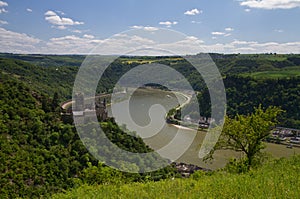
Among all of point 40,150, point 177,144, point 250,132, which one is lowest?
point 177,144

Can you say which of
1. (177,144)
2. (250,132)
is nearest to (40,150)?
(250,132)

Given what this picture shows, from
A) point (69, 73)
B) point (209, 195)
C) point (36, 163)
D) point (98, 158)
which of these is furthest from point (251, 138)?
point (69, 73)

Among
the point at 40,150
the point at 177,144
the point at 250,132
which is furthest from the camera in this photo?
the point at 177,144

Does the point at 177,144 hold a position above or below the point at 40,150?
below

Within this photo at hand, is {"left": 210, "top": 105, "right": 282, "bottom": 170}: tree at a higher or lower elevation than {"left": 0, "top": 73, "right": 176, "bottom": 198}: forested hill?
higher

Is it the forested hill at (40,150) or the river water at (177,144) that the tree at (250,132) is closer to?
the forested hill at (40,150)

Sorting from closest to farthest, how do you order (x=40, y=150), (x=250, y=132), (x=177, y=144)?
1. (x=250, y=132)
2. (x=40, y=150)
3. (x=177, y=144)

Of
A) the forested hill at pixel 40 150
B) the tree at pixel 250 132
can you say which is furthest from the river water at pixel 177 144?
the tree at pixel 250 132

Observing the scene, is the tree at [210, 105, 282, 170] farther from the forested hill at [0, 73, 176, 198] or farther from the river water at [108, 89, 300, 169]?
the river water at [108, 89, 300, 169]

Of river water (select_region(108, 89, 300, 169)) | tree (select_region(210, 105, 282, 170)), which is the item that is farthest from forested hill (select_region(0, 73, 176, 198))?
tree (select_region(210, 105, 282, 170))

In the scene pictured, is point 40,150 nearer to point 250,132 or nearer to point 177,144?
point 250,132

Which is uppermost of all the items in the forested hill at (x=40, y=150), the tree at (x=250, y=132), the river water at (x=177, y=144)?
the tree at (x=250, y=132)

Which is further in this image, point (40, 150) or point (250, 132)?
point (40, 150)

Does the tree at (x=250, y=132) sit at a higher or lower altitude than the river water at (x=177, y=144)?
higher
